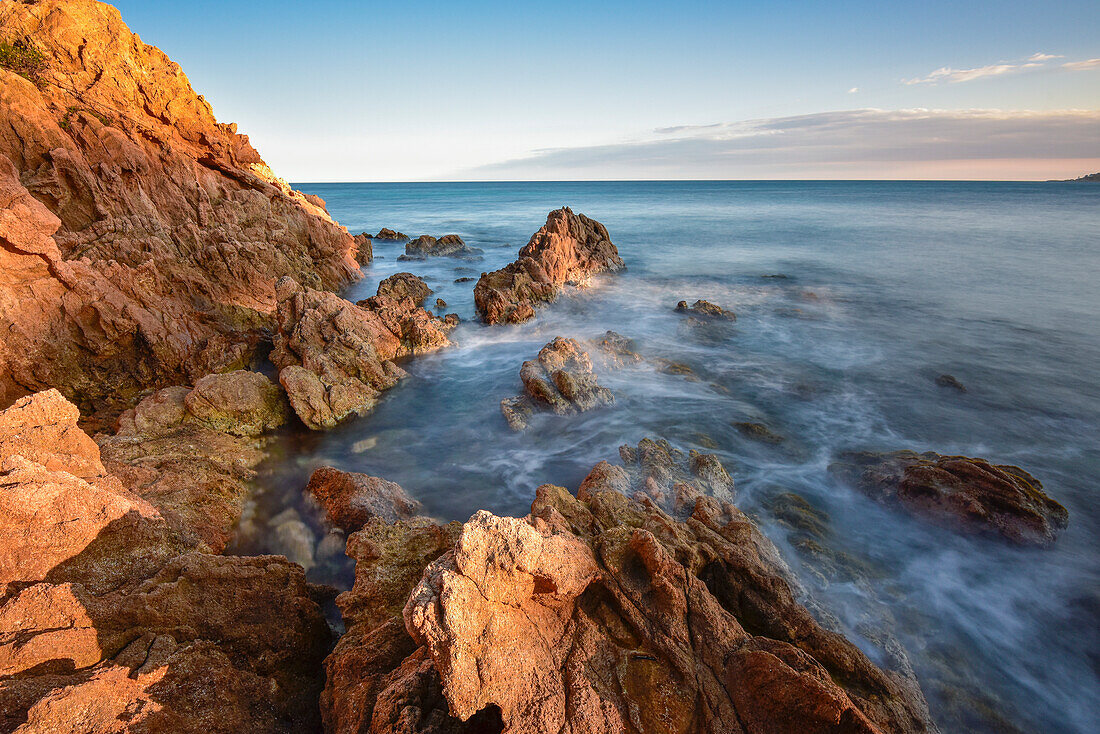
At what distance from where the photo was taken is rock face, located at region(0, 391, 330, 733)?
303 cm

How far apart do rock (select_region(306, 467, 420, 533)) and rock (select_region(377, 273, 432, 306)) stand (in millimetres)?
11530

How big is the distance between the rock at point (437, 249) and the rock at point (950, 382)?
84.2 ft

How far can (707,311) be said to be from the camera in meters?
18.1

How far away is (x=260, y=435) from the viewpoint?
9406mm

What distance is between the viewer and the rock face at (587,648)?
3172 mm

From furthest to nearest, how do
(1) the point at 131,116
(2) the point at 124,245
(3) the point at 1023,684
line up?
1. (1) the point at 131,116
2. (2) the point at 124,245
3. (3) the point at 1023,684

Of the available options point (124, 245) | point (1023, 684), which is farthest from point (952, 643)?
point (124, 245)

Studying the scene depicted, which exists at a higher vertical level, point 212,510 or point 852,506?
point 212,510

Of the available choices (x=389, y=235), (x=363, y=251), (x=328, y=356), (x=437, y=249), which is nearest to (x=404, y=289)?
(x=328, y=356)

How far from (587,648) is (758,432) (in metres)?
7.84

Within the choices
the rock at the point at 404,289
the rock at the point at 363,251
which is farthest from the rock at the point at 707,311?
the rock at the point at 363,251

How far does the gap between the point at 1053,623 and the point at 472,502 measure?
26.9ft

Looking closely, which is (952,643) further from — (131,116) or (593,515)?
(131,116)

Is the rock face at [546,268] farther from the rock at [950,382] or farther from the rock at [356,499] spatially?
the rock at [950,382]
